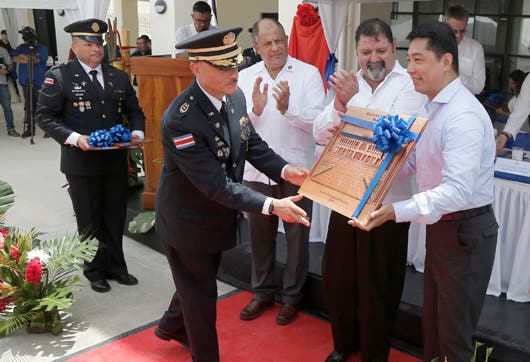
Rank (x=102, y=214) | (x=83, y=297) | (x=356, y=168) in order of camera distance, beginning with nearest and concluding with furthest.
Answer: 1. (x=356, y=168)
2. (x=83, y=297)
3. (x=102, y=214)

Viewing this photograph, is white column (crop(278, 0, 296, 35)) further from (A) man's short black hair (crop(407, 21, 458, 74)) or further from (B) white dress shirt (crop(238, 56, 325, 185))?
(A) man's short black hair (crop(407, 21, 458, 74))

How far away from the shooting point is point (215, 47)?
2225 mm

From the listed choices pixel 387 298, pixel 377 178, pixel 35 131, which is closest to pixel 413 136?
pixel 377 178

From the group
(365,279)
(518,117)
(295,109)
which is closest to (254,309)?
(365,279)

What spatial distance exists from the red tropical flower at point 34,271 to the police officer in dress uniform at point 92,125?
59cm

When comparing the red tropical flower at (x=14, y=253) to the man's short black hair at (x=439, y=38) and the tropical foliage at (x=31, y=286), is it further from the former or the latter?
the man's short black hair at (x=439, y=38)

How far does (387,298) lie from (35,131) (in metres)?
8.77

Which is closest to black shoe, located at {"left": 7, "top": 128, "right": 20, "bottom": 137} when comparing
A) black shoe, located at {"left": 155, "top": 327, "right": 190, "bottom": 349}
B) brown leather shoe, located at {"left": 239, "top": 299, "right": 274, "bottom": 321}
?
brown leather shoe, located at {"left": 239, "top": 299, "right": 274, "bottom": 321}

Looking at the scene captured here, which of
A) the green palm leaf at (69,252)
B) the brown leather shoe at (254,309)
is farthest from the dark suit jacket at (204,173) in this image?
the green palm leaf at (69,252)

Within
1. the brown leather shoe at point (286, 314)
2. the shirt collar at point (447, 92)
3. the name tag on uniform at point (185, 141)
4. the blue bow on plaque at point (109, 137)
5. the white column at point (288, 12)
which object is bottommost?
the brown leather shoe at point (286, 314)

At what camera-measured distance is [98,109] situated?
3.53 metres

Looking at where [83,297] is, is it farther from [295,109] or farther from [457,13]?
[457,13]

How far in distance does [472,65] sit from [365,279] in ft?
7.55

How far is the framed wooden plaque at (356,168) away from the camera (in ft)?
6.72
